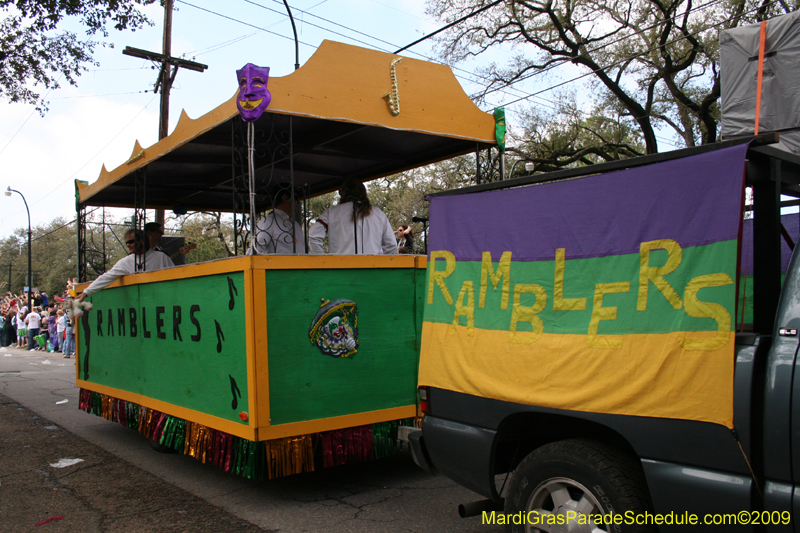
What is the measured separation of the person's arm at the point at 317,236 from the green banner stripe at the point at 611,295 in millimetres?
2446

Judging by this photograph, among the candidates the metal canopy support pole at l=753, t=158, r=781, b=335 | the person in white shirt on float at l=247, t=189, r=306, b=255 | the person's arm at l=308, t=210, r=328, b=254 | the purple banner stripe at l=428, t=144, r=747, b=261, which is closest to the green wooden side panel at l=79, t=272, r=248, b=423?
the person in white shirt on float at l=247, t=189, r=306, b=255

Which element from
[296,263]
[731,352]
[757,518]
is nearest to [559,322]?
[731,352]

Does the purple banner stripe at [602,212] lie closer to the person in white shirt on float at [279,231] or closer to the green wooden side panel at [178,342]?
the green wooden side panel at [178,342]

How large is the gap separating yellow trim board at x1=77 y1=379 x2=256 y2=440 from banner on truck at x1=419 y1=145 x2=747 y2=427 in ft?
5.35

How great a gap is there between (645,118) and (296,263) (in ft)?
62.9

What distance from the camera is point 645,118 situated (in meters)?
20.9

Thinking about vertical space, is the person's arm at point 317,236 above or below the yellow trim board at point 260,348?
above

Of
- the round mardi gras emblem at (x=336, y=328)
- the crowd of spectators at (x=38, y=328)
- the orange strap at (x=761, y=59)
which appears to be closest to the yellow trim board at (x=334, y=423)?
the round mardi gras emblem at (x=336, y=328)

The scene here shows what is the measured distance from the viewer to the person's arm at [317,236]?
5736 millimetres

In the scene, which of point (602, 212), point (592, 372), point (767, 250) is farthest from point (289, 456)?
point (767, 250)

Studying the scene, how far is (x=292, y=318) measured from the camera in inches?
182

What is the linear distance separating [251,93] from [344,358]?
210 centimetres

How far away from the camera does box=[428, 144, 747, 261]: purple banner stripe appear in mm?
2449

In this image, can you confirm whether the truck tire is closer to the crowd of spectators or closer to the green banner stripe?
the green banner stripe
